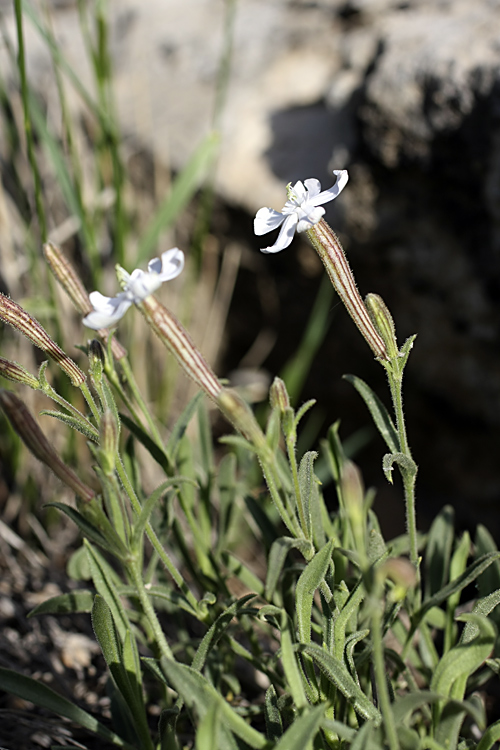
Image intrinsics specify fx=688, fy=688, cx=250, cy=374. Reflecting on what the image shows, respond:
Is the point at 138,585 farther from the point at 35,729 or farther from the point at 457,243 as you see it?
the point at 457,243

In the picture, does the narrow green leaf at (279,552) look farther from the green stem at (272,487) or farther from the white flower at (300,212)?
the white flower at (300,212)

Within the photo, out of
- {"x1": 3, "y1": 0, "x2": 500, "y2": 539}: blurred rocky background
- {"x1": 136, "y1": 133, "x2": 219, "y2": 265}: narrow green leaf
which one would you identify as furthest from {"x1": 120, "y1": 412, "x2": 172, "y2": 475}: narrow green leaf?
{"x1": 3, "y1": 0, "x2": 500, "y2": 539}: blurred rocky background

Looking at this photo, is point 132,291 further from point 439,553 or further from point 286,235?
point 439,553

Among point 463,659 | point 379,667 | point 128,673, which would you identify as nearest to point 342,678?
point 463,659

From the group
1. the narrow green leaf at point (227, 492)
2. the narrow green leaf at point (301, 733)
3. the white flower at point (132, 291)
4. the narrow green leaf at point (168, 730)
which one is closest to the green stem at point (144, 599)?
the narrow green leaf at point (168, 730)

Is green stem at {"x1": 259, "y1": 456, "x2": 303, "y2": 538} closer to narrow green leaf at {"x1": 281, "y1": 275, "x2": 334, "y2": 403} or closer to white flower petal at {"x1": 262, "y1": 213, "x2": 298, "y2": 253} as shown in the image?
white flower petal at {"x1": 262, "y1": 213, "x2": 298, "y2": 253}

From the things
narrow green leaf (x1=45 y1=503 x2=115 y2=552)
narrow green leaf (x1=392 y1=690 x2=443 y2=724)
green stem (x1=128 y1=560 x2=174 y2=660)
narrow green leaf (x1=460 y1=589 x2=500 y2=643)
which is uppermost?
narrow green leaf (x1=45 y1=503 x2=115 y2=552)
